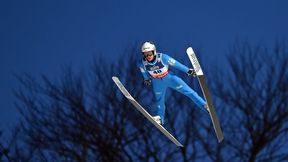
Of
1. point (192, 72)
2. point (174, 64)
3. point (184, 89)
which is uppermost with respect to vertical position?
point (174, 64)

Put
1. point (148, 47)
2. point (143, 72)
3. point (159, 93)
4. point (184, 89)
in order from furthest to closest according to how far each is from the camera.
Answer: point (184, 89) < point (159, 93) < point (143, 72) < point (148, 47)

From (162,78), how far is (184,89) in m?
0.48

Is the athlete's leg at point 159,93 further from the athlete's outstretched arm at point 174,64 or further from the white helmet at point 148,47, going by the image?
the white helmet at point 148,47

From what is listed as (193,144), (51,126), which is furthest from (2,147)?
(193,144)

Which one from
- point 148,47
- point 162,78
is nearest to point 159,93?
point 162,78

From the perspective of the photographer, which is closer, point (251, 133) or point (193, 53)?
point (193, 53)

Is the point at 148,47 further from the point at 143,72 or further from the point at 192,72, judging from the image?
the point at 192,72

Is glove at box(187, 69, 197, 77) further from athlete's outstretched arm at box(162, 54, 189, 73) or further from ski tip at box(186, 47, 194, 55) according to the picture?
ski tip at box(186, 47, 194, 55)

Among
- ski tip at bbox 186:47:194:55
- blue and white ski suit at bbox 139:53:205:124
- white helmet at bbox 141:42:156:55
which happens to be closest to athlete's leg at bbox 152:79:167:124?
blue and white ski suit at bbox 139:53:205:124

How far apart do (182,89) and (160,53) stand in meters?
0.84

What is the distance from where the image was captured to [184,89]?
336 inches

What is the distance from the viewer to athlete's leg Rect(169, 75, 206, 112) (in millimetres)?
8344

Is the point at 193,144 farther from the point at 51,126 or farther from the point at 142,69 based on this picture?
the point at 142,69

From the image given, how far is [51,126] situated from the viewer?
21219mm
